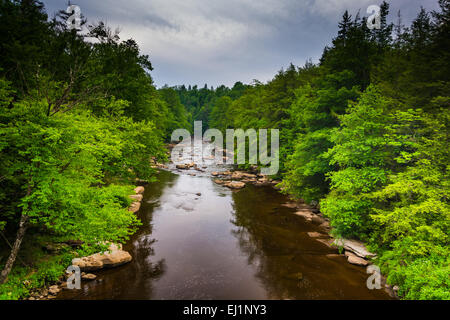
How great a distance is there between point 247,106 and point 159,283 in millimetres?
36310

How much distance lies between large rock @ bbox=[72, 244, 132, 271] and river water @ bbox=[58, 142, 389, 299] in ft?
1.03

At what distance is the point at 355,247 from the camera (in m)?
12.4

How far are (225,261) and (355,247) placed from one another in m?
7.33

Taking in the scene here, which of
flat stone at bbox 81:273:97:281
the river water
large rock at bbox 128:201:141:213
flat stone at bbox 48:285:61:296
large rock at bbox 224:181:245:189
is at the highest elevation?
large rock at bbox 224:181:245:189

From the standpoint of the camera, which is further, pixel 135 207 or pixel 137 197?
pixel 137 197

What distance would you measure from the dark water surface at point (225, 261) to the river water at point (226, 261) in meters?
0.04

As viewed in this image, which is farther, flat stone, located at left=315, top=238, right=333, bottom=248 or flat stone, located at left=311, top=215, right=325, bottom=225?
flat stone, located at left=311, top=215, right=325, bottom=225

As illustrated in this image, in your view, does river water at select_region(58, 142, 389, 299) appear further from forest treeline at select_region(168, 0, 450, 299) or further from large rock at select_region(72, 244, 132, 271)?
forest treeline at select_region(168, 0, 450, 299)

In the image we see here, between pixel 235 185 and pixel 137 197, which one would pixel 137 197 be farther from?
pixel 235 185

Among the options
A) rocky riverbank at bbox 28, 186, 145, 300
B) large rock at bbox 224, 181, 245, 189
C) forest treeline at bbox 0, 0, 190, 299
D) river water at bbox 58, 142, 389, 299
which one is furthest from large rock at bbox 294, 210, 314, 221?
forest treeline at bbox 0, 0, 190, 299

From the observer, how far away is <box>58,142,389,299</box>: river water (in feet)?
30.7

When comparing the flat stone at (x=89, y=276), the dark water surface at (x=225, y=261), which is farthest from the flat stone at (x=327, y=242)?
the flat stone at (x=89, y=276)

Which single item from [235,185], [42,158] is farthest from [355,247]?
[235,185]
